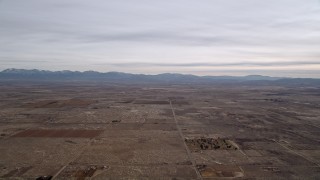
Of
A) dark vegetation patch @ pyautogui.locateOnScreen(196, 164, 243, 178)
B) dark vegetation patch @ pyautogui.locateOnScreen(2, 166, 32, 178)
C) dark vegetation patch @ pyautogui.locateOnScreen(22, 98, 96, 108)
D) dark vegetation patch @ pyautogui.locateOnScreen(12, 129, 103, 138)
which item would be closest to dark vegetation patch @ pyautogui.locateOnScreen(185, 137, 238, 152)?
dark vegetation patch @ pyautogui.locateOnScreen(196, 164, 243, 178)

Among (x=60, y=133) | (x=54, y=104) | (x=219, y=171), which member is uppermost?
(x=219, y=171)

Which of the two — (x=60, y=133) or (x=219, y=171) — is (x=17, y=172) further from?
(x=219, y=171)

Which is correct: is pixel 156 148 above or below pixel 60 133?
above

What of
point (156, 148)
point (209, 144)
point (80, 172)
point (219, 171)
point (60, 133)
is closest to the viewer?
point (80, 172)

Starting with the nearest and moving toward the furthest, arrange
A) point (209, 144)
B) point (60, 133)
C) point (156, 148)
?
point (156, 148), point (209, 144), point (60, 133)

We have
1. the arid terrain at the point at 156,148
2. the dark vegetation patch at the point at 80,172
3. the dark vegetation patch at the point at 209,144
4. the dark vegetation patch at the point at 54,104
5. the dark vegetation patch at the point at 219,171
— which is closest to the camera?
the dark vegetation patch at the point at 80,172

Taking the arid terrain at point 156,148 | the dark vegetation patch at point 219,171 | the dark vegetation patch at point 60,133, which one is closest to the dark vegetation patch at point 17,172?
the arid terrain at point 156,148

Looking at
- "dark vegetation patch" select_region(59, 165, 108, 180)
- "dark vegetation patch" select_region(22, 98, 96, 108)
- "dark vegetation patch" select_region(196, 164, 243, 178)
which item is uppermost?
"dark vegetation patch" select_region(196, 164, 243, 178)

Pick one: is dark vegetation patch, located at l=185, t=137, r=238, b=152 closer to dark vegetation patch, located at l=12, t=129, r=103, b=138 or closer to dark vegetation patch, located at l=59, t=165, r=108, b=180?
dark vegetation patch, located at l=59, t=165, r=108, b=180

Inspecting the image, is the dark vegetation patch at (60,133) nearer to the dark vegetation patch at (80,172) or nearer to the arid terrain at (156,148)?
the arid terrain at (156,148)

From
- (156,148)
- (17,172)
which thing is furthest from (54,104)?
(17,172)

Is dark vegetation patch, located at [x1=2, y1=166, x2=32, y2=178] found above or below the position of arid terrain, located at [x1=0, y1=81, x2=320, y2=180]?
below
